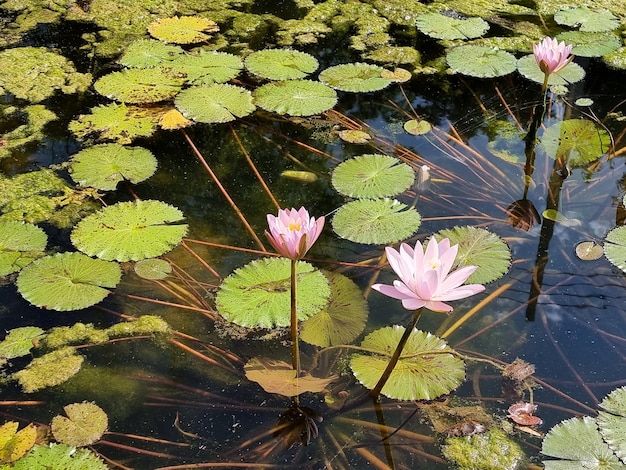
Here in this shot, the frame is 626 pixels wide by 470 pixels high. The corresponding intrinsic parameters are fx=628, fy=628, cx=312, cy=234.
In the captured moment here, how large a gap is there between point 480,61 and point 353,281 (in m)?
1.84

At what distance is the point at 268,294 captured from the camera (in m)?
2.00

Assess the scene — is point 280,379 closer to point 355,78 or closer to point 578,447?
point 578,447

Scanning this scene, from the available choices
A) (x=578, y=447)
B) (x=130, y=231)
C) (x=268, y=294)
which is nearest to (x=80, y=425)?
(x=268, y=294)

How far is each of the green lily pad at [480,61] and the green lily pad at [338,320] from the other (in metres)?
1.77

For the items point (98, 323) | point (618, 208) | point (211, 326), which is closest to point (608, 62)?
point (618, 208)

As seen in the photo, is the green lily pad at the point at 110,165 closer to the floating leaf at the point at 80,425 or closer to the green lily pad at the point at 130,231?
the green lily pad at the point at 130,231

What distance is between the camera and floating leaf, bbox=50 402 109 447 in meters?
1.66

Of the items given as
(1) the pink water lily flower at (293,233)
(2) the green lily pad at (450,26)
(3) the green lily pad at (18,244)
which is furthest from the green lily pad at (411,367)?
(2) the green lily pad at (450,26)

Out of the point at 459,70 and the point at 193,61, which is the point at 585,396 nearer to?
the point at 459,70

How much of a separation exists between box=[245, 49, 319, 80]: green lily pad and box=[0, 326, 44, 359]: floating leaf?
5.86 feet

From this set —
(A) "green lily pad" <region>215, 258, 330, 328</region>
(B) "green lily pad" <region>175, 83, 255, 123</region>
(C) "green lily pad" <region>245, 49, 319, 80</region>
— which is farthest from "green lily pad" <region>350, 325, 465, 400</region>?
(C) "green lily pad" <region>245, 49, 319, 80</region>

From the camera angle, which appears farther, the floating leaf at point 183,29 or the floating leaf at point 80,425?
the floating leaf at point 183,29

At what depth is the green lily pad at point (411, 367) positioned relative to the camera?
69.6 inches

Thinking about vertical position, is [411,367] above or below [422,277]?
below
